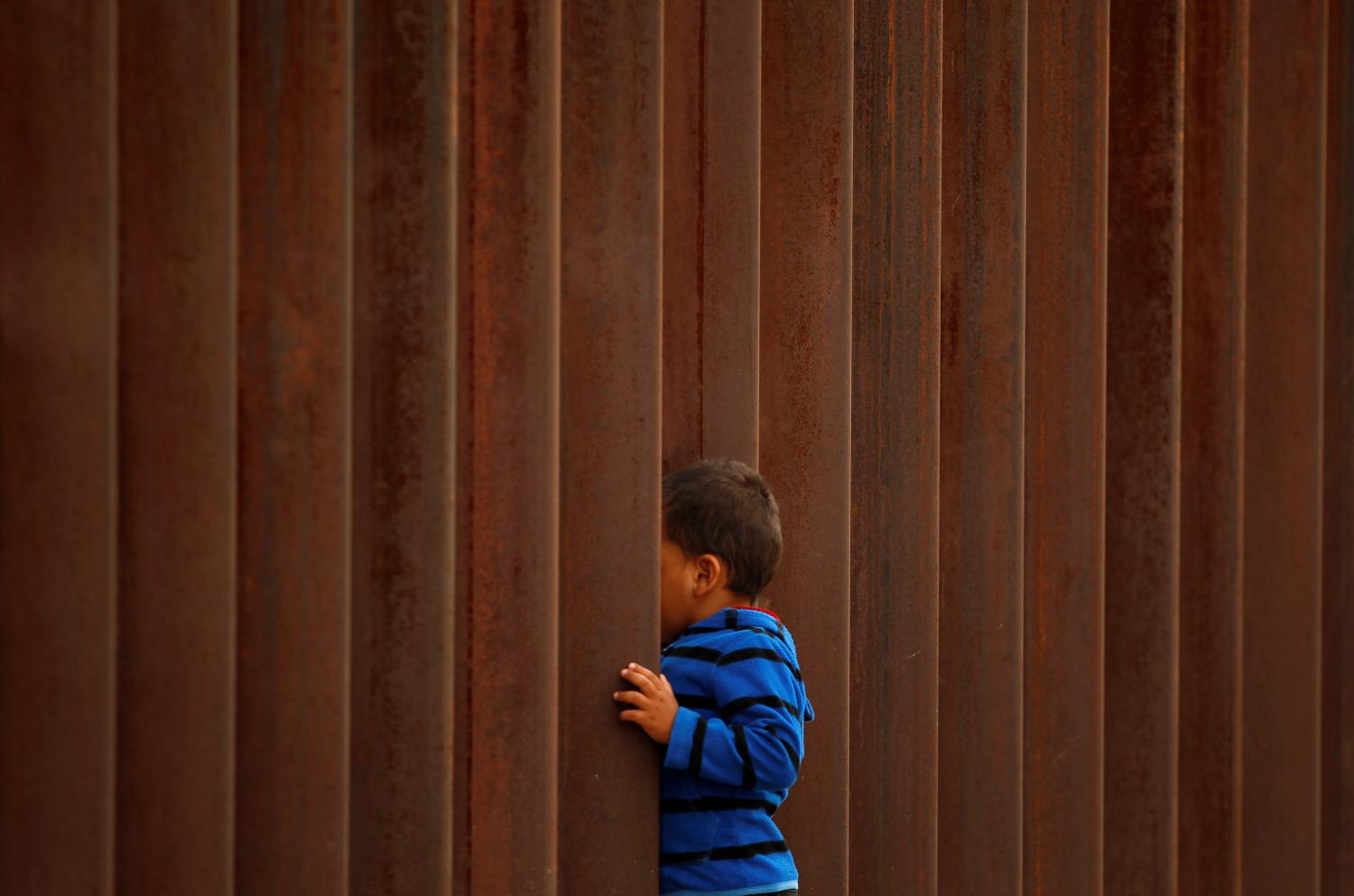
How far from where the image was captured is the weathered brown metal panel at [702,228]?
7.79 feet

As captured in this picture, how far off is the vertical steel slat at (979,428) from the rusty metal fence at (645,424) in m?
0.01

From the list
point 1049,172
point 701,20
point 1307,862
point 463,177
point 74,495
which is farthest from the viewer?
point 1307,862

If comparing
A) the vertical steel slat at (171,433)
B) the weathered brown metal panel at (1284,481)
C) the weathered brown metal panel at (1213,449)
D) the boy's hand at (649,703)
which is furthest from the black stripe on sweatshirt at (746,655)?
the weathered brown metal panel at (1284,481)

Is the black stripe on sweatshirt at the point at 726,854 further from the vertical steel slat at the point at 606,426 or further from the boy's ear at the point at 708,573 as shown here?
the boy's ear at the point at 708,573

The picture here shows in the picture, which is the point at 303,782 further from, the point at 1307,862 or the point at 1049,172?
the point at 1307,862

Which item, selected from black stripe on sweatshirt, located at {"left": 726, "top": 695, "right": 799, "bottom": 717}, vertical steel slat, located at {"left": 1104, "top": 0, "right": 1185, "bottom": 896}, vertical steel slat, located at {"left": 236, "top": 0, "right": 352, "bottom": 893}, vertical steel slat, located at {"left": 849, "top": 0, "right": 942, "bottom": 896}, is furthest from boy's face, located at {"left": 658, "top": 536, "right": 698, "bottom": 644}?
vertical steel slat, located at {"left": 1104, "top": 0, "right": 1185, "bottom": 896}

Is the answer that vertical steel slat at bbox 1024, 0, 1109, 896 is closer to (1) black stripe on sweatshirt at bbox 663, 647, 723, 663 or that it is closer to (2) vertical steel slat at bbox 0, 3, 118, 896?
(1) black stripe on sweatshirt at bbox 663, 647, 723, 663

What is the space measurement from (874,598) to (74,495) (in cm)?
152

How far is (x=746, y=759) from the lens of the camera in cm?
215

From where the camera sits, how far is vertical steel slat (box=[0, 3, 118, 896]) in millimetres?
1745

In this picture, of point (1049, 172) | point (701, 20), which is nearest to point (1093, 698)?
point (1049, 172)

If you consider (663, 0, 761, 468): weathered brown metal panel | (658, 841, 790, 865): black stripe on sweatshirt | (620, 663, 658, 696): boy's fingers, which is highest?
(663, 0, 761, 468): weathered brown metal panel

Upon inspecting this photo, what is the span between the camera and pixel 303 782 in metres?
1.92

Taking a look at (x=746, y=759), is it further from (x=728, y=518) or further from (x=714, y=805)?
(x=728, y=518)
